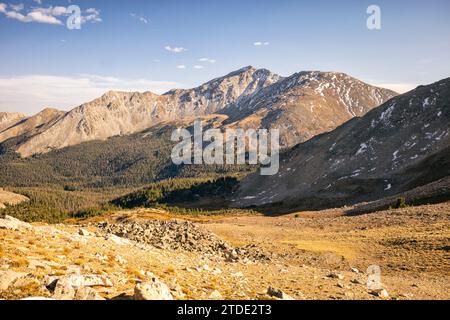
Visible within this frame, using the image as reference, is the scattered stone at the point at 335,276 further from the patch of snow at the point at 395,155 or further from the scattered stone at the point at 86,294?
the patch of snow at the point at 395,155

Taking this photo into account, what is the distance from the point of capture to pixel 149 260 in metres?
26.0

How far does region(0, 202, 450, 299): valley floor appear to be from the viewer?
18516 millimetres

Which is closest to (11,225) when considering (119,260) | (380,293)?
(119,260)

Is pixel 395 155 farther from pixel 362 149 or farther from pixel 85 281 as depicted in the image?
pixel 85 281

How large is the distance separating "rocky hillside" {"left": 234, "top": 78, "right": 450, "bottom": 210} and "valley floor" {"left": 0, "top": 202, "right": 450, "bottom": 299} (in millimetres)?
68110

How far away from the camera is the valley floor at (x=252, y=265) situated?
18.5m

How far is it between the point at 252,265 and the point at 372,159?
124m

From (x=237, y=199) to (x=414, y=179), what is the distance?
95.9 meters

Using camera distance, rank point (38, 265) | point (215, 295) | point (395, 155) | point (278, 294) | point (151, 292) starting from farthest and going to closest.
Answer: point (395, 155) → point (38, 265) → point (278, 294) → point (215, 295) → point (151, 292)

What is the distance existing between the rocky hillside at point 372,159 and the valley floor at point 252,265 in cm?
6811

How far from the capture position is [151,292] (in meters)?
14.3

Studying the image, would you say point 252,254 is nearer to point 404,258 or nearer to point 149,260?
point 404,258

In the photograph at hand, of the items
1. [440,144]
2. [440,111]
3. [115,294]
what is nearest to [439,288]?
[115,294]

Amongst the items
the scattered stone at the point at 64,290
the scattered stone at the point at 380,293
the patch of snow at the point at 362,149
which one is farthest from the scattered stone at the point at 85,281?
the patch of snow at the point at 362,149
